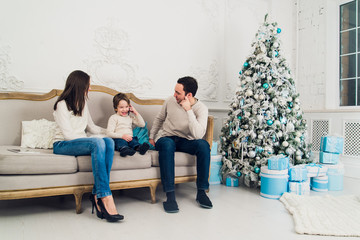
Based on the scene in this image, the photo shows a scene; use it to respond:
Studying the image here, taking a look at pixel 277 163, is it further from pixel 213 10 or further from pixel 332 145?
pixel 213 10

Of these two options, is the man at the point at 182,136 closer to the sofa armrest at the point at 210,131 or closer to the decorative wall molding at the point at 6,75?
the sofa armrest at the point at 210,131

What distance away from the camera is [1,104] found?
262cm

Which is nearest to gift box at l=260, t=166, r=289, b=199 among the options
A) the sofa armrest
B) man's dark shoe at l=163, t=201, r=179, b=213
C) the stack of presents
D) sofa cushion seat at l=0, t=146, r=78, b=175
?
the stack of presents

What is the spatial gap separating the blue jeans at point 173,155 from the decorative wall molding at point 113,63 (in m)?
1.14

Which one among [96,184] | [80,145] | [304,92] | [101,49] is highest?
[101,49]

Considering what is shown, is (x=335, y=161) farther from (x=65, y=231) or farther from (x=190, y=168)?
(x=65, y=231)

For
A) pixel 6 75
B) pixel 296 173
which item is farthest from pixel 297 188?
pixel 6 75

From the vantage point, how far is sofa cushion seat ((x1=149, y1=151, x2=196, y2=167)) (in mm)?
2535

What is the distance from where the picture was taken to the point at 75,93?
2.32 metres

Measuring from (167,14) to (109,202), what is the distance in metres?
2.65

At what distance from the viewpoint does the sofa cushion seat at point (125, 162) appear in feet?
7.24

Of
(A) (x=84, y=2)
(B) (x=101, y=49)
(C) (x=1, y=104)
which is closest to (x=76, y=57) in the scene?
(B) (x=101, y=49)

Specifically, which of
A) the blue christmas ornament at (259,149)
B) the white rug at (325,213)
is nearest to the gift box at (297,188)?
the white rug at (325,213)

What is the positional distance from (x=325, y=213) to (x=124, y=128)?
6.04 feet
